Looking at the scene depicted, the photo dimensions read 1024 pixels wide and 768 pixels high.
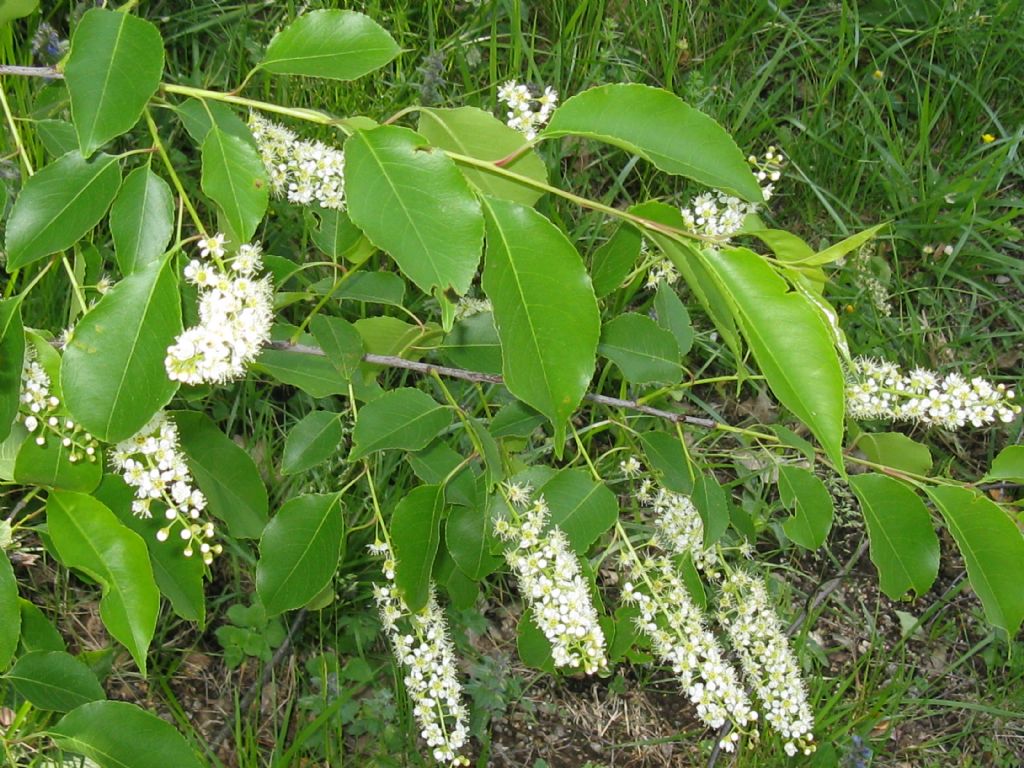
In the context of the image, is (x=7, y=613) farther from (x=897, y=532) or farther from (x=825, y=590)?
(x=825, y=590)

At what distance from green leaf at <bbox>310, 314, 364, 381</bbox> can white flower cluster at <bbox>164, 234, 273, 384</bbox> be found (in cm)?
22

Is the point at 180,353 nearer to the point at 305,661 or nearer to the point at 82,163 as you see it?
the point at 82,163

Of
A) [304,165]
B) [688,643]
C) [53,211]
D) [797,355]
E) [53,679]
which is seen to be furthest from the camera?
[688,643]

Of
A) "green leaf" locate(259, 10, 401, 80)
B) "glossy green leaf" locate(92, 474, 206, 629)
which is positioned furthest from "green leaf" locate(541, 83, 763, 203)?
"glossy green leaf" locate(92, 474, 206, 629)

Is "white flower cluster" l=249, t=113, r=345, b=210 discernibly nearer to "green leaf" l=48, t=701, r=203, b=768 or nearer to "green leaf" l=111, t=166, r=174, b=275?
"green leaf" l=111, t=166, r=174, b=275

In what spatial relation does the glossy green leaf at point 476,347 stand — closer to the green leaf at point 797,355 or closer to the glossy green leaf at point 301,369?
the glossy green leaf at point 301,369

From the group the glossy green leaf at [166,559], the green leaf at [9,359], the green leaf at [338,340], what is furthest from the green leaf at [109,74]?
the glossy green leaf at [166,559]

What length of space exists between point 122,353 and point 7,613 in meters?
0.39

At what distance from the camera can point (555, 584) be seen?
1.45 m

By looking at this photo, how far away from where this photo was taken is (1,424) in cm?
100

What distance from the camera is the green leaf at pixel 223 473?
1430 millimetres

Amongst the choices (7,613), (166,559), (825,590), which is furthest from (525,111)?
(825,590)

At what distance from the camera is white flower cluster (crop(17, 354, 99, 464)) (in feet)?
3.60

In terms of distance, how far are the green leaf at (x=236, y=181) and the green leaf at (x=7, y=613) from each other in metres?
0.49
